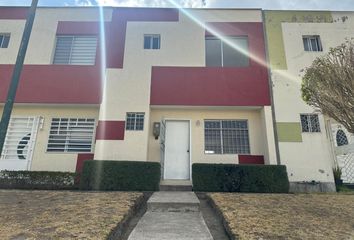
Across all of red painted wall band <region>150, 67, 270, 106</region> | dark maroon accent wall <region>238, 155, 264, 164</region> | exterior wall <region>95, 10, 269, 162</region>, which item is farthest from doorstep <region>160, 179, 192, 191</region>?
red painted wall band <region>150, 67, 270, 106</region>

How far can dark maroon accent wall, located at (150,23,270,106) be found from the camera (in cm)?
947

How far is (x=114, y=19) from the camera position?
10.6 meters

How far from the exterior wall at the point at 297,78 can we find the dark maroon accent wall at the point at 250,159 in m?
0.84

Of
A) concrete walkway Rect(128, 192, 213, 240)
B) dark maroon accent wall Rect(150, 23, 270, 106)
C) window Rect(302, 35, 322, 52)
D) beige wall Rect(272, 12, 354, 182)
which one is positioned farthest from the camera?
window Rect(302, 35, 322, 52)

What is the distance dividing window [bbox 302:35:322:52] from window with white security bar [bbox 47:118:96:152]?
1016cm

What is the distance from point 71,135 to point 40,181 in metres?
2.26

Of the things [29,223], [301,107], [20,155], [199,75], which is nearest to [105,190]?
[29,223]

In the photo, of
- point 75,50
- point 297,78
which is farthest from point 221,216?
point 75,50

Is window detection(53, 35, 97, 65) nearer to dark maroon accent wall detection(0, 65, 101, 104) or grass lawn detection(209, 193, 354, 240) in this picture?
dark maroon accent wall detection(0, 65, 101, 104)

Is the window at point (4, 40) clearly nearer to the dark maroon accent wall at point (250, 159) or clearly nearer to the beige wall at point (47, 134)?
the beige wall at point (47, 134)

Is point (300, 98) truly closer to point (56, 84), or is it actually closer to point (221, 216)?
point (221, 216)

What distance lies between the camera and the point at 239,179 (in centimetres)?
767

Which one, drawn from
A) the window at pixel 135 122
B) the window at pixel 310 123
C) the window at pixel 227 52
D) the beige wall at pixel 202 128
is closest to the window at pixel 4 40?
the window at pixel 135 122

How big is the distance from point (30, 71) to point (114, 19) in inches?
175
